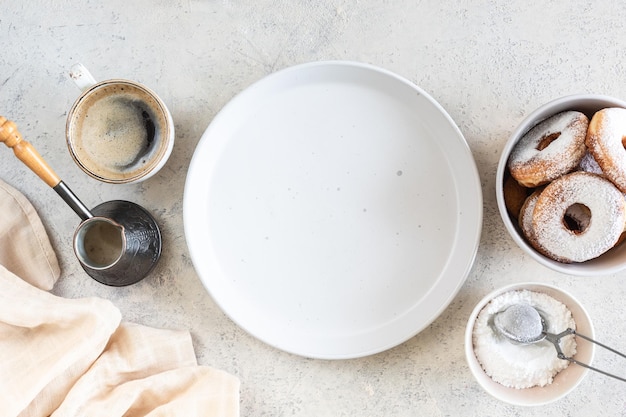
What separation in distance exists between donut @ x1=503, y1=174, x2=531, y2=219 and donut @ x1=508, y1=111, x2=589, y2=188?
4 centimetres

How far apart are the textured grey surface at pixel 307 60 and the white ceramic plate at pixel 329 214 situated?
7 cm

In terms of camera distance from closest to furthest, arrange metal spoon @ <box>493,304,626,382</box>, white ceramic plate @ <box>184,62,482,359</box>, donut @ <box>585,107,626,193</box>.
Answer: donut @ <box>585,107,626,193</box>
metal spoon @ <box>493,304,626,382</box>
white ceramic plate @ <box>184,62,482,359</box>

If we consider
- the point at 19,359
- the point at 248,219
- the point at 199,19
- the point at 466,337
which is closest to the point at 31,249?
the point at 19,359

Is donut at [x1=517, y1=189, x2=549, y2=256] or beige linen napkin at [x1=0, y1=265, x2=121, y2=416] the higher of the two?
beige linen napkin at [x1=0, y1=265, x2=121, y2=416]

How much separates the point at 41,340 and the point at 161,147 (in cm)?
41

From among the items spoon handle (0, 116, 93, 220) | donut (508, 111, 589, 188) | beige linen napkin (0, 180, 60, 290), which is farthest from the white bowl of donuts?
beige linen napkin (0, 180, 60, 290)

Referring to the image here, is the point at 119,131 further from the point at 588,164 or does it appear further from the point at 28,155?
the point at 588,164

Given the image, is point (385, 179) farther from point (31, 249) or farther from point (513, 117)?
point (31, 249)

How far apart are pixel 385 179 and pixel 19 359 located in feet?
2.38

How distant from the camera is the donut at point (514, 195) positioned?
1015 millimetres

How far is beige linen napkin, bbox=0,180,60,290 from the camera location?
111 centimetres

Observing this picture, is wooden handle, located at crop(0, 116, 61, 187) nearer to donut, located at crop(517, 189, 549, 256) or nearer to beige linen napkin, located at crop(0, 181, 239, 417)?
beige linen napkin, located at crop(0, 181, 239, 417)

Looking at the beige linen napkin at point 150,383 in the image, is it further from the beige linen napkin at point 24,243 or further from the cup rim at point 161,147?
the cup rim at point 161,147

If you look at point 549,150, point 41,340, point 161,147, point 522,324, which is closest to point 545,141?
point 549,150
